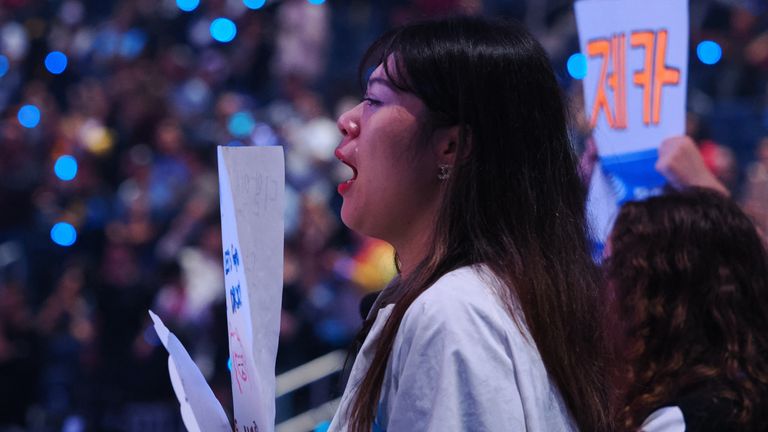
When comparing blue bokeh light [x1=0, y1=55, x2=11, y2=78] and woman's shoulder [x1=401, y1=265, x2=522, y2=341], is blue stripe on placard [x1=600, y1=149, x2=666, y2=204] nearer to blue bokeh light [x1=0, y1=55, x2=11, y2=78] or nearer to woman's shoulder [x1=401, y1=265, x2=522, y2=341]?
woman's shoulder [x1=401, y1=265, x2=522, y2=341]

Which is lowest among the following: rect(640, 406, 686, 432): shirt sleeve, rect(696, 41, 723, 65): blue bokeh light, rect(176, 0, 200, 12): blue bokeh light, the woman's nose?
rect(640, 406, 686, 432): shirt sleeve

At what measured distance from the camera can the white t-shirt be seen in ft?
4.17

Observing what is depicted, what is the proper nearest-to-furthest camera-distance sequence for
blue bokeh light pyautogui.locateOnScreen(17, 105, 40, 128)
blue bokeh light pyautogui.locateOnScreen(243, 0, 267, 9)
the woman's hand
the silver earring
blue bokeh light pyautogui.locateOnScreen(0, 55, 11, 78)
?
the silver earring < the woman's hand < blue bokeh light pyautogui.locateOnScreen(17, 105, 40, 128) < blue bokeh light pyautogui.locateOnScreen(243, 0, 267, 9) < blue bokeh light pyautogui.locateOnScreen(0, 55, 11, 78)

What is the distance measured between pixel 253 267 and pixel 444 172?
0.29 metres

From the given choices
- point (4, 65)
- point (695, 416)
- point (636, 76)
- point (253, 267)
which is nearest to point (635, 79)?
point (636, 76)

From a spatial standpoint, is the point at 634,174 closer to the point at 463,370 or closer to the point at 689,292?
the point at 689,292

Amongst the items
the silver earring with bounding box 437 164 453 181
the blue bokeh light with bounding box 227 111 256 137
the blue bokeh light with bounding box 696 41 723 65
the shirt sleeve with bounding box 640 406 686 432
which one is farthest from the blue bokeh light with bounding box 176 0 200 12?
the silver earring with bounding box 437 164 453 181

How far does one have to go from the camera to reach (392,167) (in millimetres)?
1460

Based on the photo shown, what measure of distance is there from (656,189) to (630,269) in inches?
18.3

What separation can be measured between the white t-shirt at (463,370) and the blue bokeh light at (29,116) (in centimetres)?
767

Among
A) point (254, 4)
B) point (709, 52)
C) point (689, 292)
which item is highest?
point (254, 4)

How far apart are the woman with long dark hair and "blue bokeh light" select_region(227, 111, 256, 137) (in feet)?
21.1

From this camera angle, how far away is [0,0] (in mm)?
9750

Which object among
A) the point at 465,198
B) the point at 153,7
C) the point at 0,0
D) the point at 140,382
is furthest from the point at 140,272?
the point at 465,198
